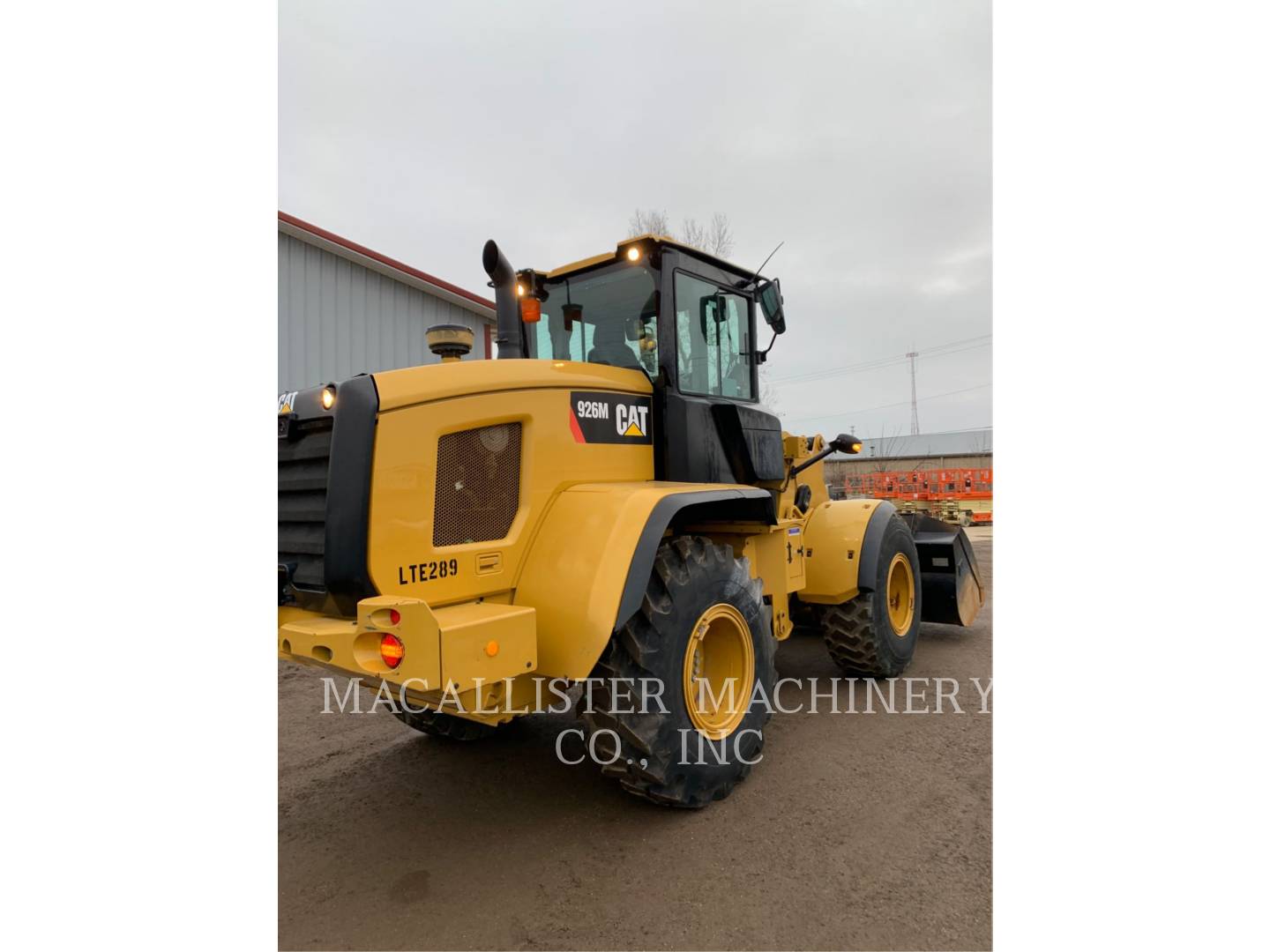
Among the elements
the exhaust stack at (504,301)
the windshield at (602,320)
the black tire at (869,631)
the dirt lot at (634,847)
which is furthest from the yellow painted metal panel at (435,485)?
the black tire at (869,631)

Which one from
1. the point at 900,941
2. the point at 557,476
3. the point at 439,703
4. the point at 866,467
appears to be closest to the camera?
the point at 900,941

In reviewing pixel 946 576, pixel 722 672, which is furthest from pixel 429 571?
pixel 946 576

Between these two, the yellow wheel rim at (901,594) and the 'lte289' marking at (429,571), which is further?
the yellow wheel rim at (901,594)

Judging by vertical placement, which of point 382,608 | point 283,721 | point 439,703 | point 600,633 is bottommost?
point 283,721

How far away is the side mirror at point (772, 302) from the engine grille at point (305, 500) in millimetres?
2931

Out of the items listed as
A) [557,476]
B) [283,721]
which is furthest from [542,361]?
[283,721]

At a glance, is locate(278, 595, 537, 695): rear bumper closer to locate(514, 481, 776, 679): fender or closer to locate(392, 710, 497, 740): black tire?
locate(514, 481, 776, 679): fender

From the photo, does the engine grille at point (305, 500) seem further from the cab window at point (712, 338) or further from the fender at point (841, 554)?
the fender at point (841, 554)

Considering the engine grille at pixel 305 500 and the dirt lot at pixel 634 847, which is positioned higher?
the engine grille at pixel 305 500

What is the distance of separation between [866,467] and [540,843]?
23.1m

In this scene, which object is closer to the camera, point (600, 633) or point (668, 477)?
point (600, 633)

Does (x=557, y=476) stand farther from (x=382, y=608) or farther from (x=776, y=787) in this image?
(x=776, y=787)

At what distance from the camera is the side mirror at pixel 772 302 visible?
4672 mm

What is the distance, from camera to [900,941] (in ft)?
8.07
